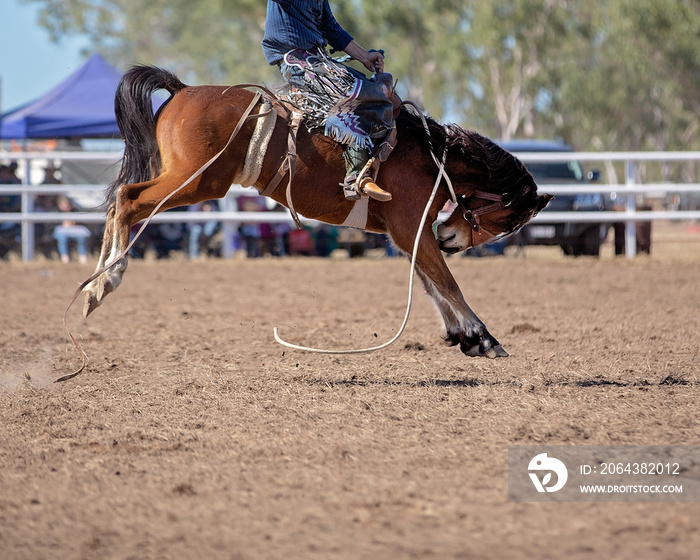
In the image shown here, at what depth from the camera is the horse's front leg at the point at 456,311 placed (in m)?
4.84

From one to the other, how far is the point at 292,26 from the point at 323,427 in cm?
245

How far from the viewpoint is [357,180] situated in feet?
15.6

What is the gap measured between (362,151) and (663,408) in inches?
84.6

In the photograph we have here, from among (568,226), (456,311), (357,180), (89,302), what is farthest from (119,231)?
(568,226)

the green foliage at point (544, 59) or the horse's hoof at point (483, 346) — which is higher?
the green foliage at point (544, 59)

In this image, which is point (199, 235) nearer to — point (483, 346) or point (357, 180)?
point (357, 180)

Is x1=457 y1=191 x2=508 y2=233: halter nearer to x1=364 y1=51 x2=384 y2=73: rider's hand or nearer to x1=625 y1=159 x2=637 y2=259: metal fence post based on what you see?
x1=364 y1=51 x2=384 y2=73: rider's hand

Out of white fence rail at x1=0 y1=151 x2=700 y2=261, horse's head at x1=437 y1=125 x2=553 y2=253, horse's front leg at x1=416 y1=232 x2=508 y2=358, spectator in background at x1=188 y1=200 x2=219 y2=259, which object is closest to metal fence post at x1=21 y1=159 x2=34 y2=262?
white fence rail at x1=0 y1=151 x2=700 y2=261

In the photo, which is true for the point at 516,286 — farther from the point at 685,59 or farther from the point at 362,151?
the point at 685,59

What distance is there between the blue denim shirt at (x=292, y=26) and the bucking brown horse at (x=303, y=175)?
1.09ft

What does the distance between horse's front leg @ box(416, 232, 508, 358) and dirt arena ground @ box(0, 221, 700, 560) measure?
204 mm

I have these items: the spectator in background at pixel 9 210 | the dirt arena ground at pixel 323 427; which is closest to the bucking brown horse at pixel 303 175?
the dirt arena ground at pixel 323 427

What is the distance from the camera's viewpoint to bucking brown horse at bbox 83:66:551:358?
15.2 feet

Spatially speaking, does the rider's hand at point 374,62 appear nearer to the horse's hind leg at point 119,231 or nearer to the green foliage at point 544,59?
the horse's hind leg at point 119,231
